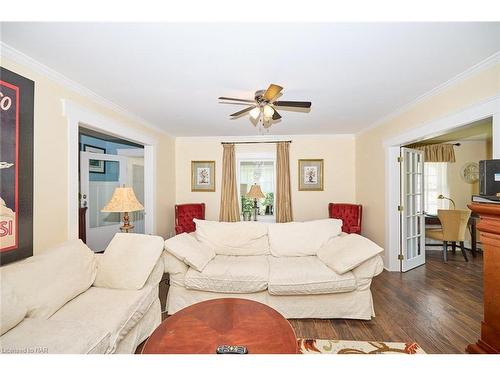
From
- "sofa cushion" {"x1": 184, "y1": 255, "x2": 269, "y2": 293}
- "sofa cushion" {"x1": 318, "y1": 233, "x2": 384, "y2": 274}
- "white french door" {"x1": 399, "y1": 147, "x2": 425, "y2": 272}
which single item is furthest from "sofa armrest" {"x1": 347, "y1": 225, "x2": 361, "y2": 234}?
"sofa cushion" {"x1": 184, "y1": 255, "x2": 269, "y2": 293}

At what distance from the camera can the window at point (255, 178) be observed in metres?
4.83

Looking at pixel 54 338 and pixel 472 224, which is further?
pixel 472 224

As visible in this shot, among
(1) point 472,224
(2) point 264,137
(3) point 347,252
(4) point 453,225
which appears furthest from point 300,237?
(1) point 472,224

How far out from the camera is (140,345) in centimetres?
182

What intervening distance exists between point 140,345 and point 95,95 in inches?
106

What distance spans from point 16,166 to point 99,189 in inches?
105

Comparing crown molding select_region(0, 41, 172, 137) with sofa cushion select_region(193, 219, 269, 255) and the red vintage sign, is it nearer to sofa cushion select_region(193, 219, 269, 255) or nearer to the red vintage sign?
the red vintage sign

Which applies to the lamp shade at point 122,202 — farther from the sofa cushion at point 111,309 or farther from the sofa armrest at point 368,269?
the sofa armrest at point 368,269

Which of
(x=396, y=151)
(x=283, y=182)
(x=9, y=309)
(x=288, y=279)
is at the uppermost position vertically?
(x=396, y=151)

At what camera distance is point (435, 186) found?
5000mm

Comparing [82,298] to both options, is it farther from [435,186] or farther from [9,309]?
[435,186]

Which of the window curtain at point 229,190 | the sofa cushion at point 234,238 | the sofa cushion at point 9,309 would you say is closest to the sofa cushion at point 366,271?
the sofa cushion at point 234,238

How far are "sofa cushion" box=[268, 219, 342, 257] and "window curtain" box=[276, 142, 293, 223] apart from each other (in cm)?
164
